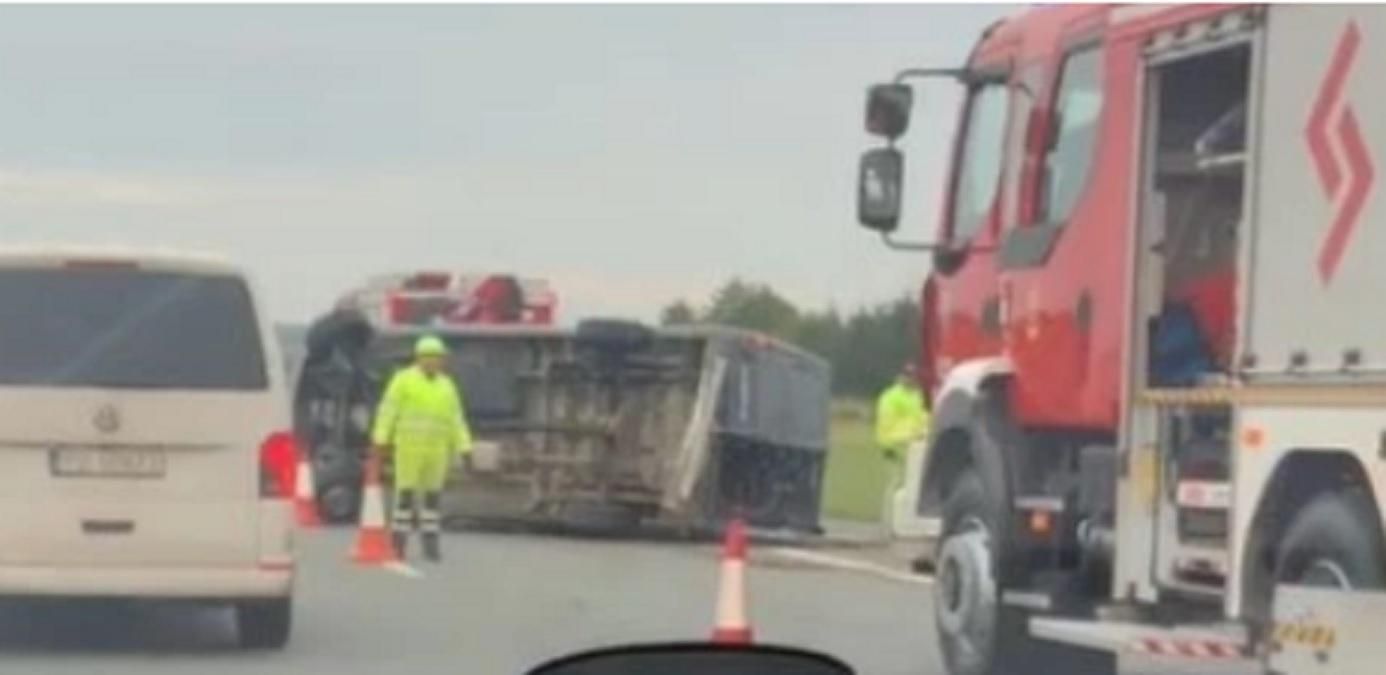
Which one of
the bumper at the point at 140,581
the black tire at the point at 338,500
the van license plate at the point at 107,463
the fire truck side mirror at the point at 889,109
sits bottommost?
the bumper at the point at 140,581

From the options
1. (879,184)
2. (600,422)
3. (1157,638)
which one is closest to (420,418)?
(600,422)

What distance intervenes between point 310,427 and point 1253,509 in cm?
1662

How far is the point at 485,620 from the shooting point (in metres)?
16.8

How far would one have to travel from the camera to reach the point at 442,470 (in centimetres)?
2211

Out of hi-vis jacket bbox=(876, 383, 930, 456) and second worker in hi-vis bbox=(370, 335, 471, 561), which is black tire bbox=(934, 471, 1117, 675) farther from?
second worker in hi-vis bbox=(370, 335, 471, 561)

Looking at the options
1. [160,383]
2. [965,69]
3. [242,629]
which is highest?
[965,69]

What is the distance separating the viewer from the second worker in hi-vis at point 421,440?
2172 centimetres

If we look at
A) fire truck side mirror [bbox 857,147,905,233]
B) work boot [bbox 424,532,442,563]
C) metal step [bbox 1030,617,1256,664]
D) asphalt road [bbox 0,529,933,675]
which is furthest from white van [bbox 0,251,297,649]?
work boot [bbox 424,532,442,563]

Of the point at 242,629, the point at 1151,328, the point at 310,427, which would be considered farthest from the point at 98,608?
the point at 310,427

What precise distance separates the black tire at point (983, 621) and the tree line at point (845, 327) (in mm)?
1191

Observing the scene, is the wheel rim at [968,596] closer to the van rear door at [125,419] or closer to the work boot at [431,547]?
the van rear door at [125,419]

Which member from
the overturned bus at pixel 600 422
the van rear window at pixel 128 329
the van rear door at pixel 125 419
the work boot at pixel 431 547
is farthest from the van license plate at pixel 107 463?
the overturned bus at pixel 600 422

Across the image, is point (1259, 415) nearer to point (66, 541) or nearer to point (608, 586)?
point (66, 541)

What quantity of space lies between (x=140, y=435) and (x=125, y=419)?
0.29 ft
